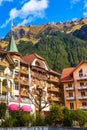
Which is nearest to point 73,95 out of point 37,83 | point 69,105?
point 69,105

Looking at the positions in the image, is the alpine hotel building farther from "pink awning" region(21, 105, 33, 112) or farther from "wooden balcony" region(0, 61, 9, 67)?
"pink awning" region(21, 105, 33, 112)

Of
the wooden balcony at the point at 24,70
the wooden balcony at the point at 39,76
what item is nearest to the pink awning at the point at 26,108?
the wooden balcony at the point at 24,70

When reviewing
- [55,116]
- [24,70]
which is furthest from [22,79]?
[55,116]

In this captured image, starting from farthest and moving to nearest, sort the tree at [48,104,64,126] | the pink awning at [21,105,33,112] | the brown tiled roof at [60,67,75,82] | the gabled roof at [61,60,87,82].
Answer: the brown tiled roof at [60,67,75,82], the gabled roof at [61,60,87,82], the pink awning at [21,105,33,112], the tree at [48,104,64,126]

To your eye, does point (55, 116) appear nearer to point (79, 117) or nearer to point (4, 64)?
point (79, 117)

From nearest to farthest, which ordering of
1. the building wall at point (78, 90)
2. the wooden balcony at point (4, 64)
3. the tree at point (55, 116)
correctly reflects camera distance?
the tree at point (55, 116) < the wooden balcony at point (4, 64) < the building wall at point (78, 90)

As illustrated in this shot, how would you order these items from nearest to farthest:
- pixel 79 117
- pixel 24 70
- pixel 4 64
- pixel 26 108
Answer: pixel 79 117 < pixel 26 108 < pixel 4 64 < pixel 24 70

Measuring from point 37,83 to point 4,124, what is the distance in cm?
4408

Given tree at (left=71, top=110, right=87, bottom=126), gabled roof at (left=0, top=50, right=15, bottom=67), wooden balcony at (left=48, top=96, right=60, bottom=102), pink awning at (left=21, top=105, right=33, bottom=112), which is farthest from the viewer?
wooden balcony at (left=48, top=96, right=60, bottom=102)

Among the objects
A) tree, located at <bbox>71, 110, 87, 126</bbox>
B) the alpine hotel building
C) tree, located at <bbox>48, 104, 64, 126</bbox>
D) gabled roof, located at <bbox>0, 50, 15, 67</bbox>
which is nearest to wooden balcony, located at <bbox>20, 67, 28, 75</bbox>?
the alpine hotel building

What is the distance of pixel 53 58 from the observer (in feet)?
607

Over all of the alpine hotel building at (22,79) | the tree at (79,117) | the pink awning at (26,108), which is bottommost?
the tree at (79,117)

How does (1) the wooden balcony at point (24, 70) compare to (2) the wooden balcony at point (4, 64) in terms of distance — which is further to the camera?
(1) the wooden balcony at point (24, 70)

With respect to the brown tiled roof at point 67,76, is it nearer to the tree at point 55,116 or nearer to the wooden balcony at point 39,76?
the wooden balcony at point 39,76
